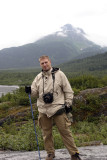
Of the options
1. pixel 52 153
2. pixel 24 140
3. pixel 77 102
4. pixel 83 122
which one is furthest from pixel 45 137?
pixel 77 102

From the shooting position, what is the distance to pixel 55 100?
4.71 meters

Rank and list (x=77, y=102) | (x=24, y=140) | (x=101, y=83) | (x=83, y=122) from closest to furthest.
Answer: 1. (x=24, y=140)
2. (x=83, y=122)
3. (x=77, y=102)
4. (x=101, y=83)

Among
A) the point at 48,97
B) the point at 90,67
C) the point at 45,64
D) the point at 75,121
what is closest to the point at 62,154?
the point at 48,97

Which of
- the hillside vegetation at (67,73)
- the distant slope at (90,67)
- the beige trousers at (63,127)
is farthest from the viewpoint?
the distant slope at (90,67)

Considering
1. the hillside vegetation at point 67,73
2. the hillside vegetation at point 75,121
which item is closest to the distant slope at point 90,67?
the hillside vegetation at point 67,73

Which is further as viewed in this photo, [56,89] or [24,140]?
[24,140]

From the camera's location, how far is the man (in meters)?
4.70

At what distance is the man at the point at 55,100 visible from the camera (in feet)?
15.4

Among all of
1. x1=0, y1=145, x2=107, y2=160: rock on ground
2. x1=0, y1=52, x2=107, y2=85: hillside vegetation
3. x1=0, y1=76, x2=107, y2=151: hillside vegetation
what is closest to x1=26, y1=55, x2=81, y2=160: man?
x1=0, y1=145, x2=107, y2=160: rock on ground

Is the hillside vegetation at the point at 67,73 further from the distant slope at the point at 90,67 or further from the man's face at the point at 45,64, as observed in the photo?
the man's face at the point at 45,64

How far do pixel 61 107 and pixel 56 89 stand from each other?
46 cm

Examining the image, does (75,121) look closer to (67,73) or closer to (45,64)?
(45,64)

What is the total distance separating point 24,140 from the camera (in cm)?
635

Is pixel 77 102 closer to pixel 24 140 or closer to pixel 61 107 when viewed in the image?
pixel 24 140
